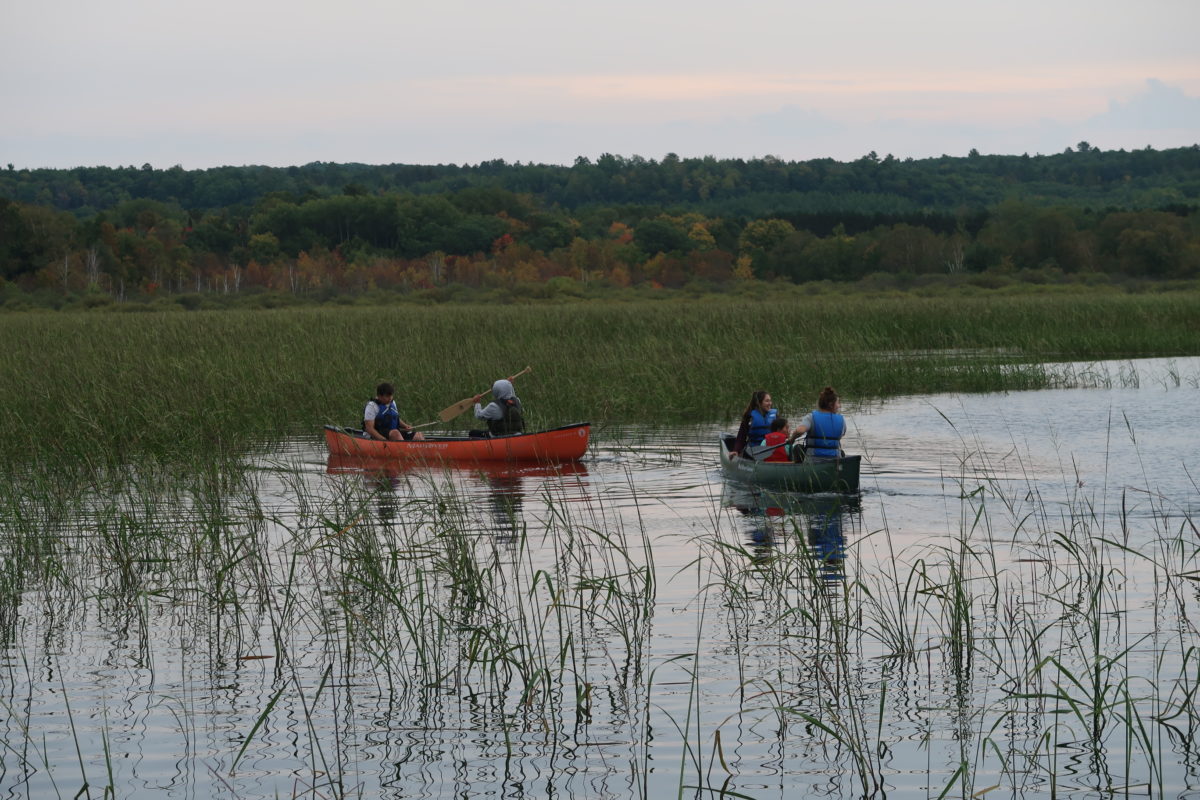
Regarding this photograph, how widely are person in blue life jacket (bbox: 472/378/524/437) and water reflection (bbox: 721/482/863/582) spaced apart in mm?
2946

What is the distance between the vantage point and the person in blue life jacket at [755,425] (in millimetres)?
12779

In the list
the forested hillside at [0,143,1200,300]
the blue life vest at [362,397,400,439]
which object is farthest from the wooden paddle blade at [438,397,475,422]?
the forested hillside at [0,143,1200,300]

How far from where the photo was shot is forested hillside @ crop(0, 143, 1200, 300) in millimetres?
67312

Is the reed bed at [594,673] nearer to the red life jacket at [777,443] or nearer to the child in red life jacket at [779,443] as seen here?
the child in red life jacket at [779,443]

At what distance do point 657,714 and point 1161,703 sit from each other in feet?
7.20

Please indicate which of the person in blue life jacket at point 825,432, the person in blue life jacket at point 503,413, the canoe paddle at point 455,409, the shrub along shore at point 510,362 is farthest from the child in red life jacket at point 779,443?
the shrub along shore at point 510,362

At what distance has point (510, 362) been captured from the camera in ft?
68.2

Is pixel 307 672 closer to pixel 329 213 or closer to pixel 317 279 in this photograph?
pixel 317 279

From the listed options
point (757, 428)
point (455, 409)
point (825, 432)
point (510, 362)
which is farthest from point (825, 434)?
point (510, 362)

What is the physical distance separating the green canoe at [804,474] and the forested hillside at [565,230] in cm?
4551

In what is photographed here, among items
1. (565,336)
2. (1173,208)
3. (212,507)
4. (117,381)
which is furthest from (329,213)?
(212,507)

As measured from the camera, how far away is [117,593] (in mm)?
8242

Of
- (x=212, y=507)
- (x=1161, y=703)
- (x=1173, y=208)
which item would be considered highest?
(x=1173, y=208)

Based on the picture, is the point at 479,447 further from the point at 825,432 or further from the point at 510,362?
the point at 510,362
